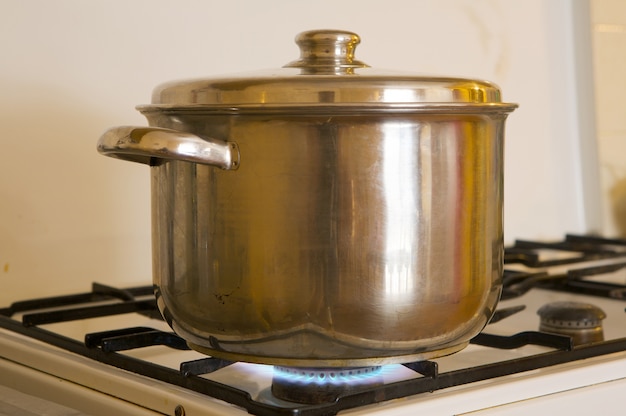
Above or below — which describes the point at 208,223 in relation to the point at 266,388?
above

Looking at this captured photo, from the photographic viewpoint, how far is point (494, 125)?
2.21 feet

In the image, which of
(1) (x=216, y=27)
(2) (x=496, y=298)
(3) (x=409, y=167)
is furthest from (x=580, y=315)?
(1) (x=216, y=27)

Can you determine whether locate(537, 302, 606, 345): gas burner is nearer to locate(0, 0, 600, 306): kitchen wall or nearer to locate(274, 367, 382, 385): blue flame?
locate(274, 367, 382, 385): blue flame

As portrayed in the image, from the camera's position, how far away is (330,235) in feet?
1.99

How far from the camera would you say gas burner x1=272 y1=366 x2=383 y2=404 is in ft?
2.11

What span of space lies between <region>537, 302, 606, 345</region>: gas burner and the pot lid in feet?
0.87

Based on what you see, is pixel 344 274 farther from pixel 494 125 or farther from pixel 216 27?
pixel 216 27

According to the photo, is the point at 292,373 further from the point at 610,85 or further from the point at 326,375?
the point at 610,85

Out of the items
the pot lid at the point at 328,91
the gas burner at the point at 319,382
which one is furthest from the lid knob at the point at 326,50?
the gas burner at the point at 319,382

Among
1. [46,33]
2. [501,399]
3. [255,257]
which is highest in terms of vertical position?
[46,33]

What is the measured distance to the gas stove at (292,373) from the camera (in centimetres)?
64

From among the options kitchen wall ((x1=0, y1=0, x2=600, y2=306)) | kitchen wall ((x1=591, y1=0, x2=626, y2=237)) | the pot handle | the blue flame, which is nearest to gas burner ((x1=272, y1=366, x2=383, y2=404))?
the blue flame

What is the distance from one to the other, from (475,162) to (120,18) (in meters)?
0.53

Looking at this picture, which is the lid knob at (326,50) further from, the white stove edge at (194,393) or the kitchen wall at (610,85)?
the kitchen wall at (610,85)
